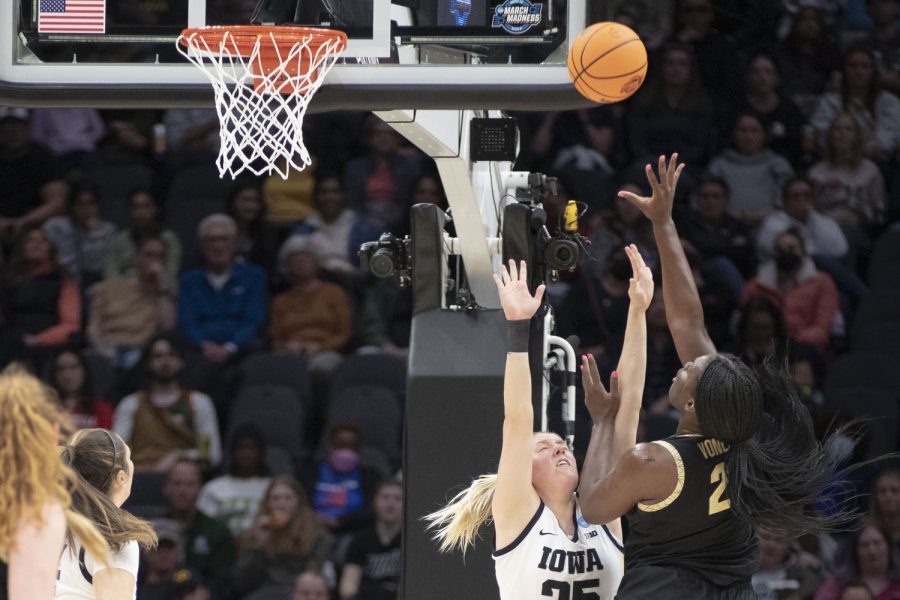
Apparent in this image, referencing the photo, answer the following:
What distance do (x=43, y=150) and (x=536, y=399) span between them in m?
5.36

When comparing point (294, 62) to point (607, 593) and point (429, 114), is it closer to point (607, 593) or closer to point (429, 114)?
point (429, 114)

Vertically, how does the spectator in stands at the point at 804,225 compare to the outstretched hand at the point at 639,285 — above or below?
above

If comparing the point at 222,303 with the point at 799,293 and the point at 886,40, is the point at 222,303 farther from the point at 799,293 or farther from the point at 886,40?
the point at 886,40

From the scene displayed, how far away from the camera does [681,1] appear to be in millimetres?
10438

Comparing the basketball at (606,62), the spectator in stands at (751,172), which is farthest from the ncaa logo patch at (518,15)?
the spectator in stands at (751,172)

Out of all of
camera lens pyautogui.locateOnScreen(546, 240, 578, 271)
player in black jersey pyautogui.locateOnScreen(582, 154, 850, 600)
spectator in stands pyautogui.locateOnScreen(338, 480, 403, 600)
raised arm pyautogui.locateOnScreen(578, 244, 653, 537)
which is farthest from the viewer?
spectator in stands pyautogui.locateOnScreen(338, 480, 403, 600)

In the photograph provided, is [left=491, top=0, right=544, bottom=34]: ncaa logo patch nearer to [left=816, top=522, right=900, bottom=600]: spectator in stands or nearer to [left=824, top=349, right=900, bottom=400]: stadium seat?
[left=816, top=522, right=900, bottom=600]: spectator in stands

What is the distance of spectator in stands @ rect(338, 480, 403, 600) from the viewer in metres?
8.06

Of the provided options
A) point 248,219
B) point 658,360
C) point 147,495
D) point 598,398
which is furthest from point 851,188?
point 598,398

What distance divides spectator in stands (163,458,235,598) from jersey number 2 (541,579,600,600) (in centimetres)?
405

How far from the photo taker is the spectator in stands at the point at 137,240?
9.71m

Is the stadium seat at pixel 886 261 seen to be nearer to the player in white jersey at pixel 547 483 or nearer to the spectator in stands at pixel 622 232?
the spectator in stands at pixel 622 232

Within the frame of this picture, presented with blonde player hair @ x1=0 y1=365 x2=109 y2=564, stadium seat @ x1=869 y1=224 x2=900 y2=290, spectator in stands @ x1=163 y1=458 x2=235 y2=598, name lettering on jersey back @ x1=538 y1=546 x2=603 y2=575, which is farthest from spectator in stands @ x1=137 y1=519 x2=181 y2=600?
blonde player hair @ x1=0 y1=365 x2=109 y2=564

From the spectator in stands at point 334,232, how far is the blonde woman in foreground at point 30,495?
5971 mm
